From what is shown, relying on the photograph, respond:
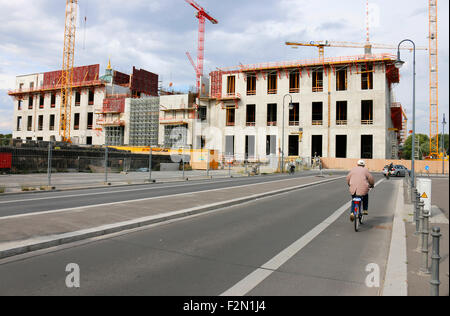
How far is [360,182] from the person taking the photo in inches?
320

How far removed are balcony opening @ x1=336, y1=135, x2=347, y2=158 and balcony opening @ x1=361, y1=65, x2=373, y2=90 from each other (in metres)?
8.69

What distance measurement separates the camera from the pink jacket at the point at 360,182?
8.05m

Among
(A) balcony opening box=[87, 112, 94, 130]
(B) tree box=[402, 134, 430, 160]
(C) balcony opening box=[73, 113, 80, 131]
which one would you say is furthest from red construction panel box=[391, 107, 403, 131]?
(C) balcony opening box=[73, 113, 80, 131]

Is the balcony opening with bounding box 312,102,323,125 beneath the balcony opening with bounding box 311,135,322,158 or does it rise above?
above

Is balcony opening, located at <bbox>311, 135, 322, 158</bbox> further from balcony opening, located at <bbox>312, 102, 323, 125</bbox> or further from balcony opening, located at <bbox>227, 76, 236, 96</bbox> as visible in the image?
balcony opening, located at <bbox>227, 76, 236, 96</bbox>

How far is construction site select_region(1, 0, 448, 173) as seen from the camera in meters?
54.0

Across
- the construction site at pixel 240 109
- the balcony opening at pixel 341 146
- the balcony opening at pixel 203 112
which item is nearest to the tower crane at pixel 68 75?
the construction site at pixel 240 109

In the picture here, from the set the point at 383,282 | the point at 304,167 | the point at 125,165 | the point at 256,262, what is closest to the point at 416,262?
the point at 383,282

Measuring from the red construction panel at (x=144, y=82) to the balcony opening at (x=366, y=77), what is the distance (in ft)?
155

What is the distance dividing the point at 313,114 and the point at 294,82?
6.63 metres

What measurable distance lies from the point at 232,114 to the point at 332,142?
64.0 ft
